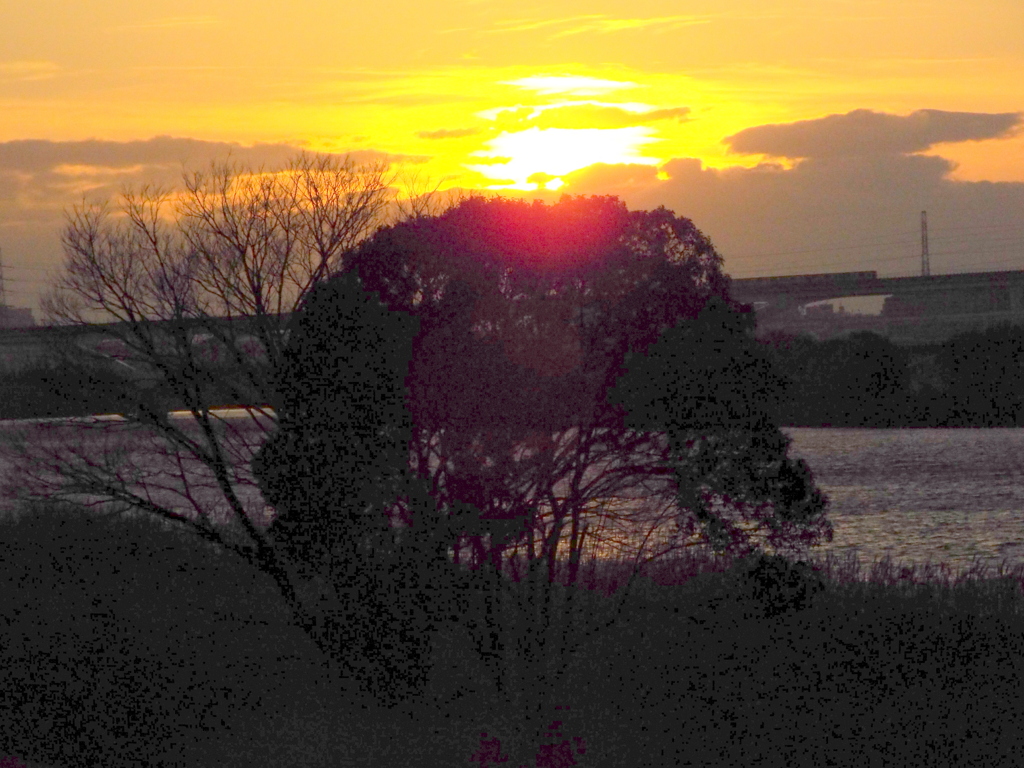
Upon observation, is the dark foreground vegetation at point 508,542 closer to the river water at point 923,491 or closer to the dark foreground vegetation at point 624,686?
the dark foreground vegetation at point 624,686

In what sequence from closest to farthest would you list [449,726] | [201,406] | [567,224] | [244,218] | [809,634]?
[567,224]
[449,726]
[809,634]
[201,406]
[244,218]

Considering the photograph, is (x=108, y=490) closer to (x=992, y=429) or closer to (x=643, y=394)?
(x=643, y=394)

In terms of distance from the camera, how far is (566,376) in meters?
13.5

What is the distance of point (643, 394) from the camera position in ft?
45.5

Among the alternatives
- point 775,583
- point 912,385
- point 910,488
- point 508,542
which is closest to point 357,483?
point 508,542

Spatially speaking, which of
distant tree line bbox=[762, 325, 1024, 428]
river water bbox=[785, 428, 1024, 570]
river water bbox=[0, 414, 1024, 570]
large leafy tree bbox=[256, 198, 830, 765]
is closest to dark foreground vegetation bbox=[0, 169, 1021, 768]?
large leafy tree bbox=[256, 198, 830, 765]

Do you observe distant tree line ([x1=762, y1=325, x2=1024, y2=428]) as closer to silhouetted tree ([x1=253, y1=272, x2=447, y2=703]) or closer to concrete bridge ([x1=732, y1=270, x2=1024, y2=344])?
concrete bridge ([x1=732, y1=270, x2=1024, y2=344])

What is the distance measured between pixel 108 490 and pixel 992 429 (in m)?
57.7

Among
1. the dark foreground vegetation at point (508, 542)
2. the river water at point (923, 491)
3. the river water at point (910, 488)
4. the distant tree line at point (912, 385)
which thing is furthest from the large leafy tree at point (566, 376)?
the distant tree line at point (912, 385)

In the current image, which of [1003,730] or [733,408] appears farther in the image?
[1003,730]

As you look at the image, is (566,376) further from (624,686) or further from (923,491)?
(923,491)

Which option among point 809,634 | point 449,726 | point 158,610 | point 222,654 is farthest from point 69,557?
point 809,634

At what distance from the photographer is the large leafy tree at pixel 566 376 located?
13.4 metres

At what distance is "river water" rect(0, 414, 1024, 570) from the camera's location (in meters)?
29.7
